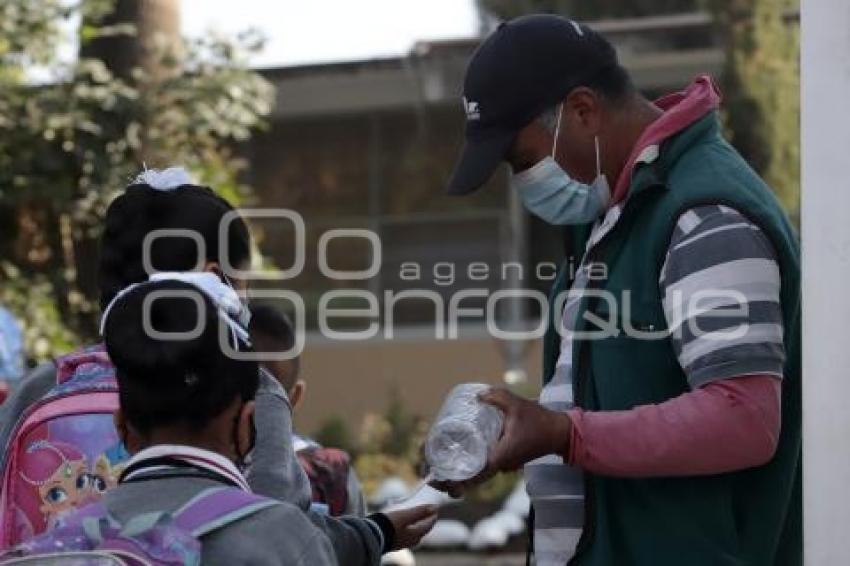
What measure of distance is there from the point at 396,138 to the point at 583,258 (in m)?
12.8

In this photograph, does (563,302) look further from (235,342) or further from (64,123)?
(64,123)

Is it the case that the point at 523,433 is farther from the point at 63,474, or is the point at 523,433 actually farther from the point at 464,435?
the point at 63,474

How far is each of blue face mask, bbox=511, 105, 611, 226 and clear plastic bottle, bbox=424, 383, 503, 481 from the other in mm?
490

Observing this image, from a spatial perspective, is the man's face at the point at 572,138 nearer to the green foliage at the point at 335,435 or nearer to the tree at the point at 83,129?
the tree at the point at 83,129

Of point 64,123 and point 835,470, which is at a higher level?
point 64,123

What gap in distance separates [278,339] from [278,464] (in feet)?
7.07

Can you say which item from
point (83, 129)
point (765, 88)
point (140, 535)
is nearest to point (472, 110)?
point (140, 535)

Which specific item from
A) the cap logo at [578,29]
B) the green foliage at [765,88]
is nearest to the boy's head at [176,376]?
the cap logo at [578,29]

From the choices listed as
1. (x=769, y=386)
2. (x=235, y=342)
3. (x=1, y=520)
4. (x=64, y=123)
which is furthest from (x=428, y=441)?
(x=64, y=123)

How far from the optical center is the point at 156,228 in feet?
10.7

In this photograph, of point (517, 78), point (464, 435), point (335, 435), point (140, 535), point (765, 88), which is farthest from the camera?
point (765, 88)

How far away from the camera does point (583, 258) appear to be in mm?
3338

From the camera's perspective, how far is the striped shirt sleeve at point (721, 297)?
2.91m

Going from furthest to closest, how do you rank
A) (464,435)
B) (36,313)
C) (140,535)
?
(36,313) < (464,435) < (140,535)
